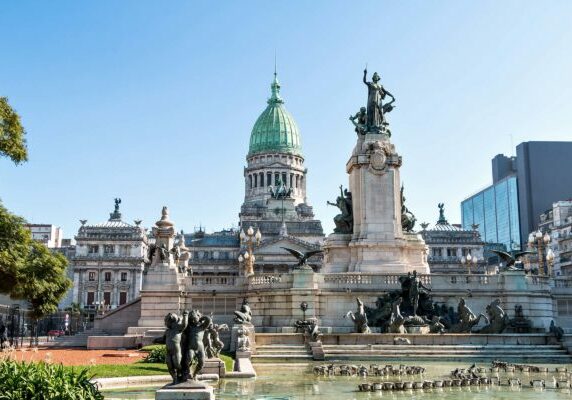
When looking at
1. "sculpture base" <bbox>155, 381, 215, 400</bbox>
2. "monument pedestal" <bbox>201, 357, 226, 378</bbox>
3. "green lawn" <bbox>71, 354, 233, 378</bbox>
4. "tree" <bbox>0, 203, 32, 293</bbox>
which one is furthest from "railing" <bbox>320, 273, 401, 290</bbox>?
"sculpture base" <bbox>155, 381, 215, 400</bbox>

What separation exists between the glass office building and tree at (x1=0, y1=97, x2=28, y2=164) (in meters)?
117

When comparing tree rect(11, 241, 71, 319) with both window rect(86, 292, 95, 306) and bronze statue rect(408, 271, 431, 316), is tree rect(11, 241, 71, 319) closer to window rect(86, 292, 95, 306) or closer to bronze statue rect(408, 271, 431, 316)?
bronze statue rect(408, 271, 431, 316)

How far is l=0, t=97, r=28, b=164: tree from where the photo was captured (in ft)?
84.5

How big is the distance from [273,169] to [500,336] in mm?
114515

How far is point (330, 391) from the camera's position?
19.7m

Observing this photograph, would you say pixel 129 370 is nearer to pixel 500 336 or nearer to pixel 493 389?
pixel 493 389

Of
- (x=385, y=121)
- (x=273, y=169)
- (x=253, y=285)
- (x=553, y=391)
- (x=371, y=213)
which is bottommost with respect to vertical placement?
(x=553, y=391)

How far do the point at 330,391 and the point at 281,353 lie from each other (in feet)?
36.4

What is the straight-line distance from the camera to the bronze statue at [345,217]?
4497cm

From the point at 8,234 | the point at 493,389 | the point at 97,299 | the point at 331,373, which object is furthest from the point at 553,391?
the point at 97,299

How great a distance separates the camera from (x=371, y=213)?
43344 millimetres

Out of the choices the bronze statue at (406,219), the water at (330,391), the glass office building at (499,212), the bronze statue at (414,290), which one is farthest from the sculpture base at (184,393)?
the glass office building at (499,212)

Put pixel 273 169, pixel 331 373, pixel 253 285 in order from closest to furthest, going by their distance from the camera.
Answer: pixel 331 373
pixel 253 285
pixel 273 169

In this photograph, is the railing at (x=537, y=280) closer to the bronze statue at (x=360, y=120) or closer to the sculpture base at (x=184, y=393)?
the bronze statue at (x=360, y=120)
